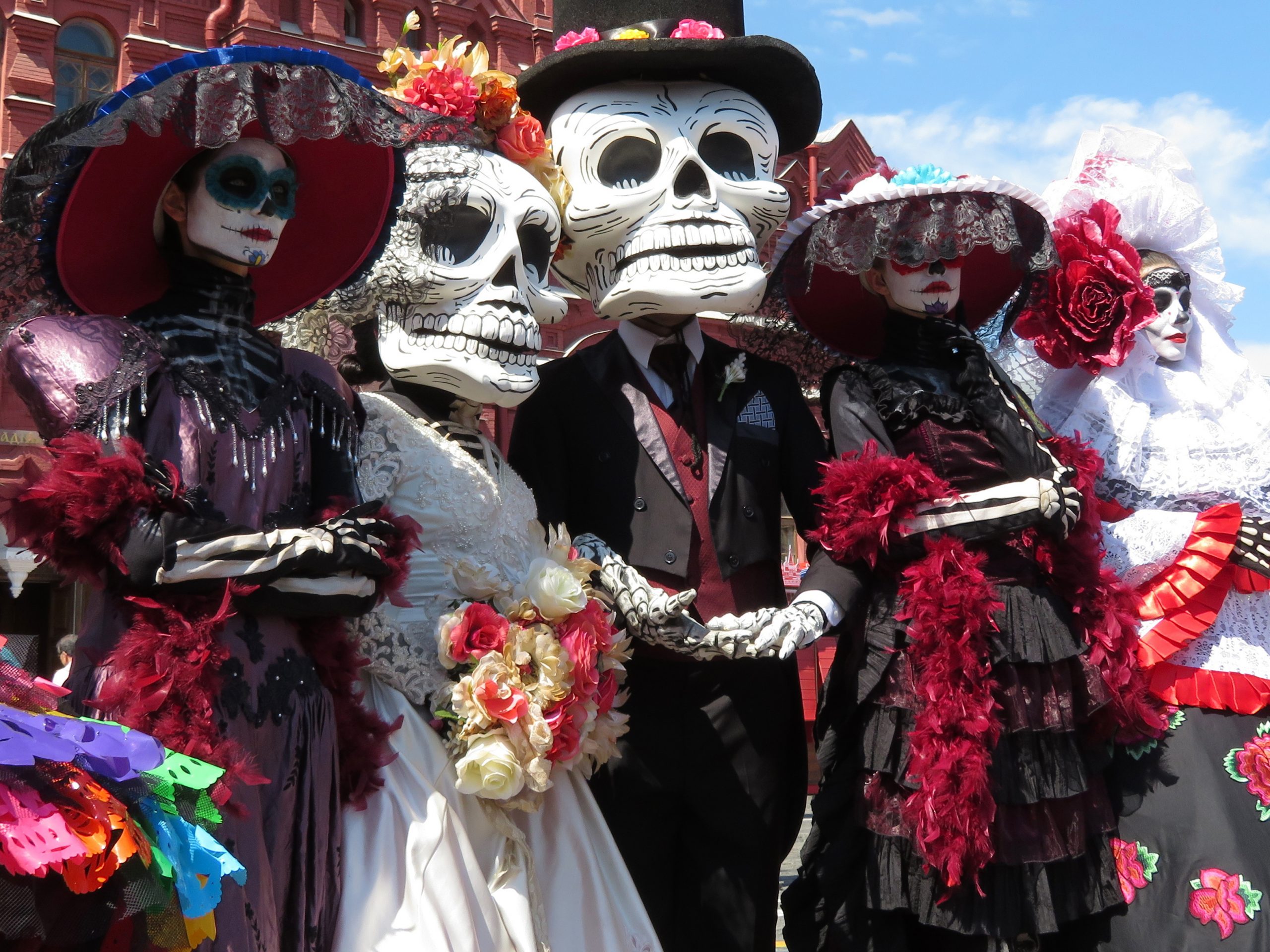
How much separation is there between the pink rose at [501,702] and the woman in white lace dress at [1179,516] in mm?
1667

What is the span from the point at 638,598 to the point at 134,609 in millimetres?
1209

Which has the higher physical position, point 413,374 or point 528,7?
point 528,7

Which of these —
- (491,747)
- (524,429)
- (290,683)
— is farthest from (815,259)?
(290,683)

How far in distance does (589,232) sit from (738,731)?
1.39 meters

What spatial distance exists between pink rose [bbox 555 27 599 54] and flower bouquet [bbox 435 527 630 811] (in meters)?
1.55

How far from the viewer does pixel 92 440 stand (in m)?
2.57

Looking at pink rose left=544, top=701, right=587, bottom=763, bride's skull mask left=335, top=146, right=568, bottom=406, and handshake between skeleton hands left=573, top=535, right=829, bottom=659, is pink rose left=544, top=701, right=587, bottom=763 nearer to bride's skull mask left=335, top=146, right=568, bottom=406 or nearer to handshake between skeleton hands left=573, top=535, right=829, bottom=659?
handshake between skeleton hands left=573, top=535, right=829, bottom=659

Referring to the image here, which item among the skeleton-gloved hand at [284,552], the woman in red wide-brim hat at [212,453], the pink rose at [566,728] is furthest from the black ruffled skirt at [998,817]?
the skeleton-gloved hand at [284,552]

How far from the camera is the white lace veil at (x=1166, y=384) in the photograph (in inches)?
156

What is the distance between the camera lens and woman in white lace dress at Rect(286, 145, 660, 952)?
290cm

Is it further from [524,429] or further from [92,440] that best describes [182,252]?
[524,429]

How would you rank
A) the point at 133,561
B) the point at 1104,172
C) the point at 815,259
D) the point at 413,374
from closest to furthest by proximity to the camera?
the point at 133,561, the point at 413,374, the point at 815,259, the point at 1104,172

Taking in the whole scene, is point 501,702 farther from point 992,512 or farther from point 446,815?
point 992,512

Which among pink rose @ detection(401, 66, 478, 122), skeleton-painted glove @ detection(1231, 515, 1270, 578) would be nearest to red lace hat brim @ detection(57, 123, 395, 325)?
pink rose @ detection(401, 66, 478, 122)
